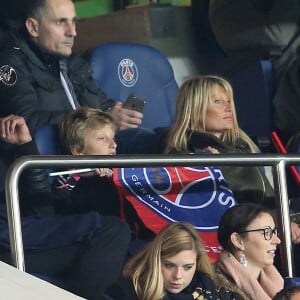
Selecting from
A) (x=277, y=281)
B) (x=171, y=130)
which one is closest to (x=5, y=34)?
(x=171, y=130)

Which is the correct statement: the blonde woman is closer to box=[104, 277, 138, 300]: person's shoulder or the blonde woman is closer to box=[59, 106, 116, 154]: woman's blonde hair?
box=[59, 106, 116, 154]: woman's blonde hair

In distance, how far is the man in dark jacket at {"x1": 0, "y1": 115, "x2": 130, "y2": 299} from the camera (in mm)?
4910

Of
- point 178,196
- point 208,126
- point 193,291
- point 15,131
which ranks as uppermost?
point 15,131

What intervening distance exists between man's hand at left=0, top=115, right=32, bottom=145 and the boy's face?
22 cm

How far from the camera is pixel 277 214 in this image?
508 centimetres

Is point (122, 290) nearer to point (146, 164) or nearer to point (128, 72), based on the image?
point (146, 164)

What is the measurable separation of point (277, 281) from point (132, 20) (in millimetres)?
2246

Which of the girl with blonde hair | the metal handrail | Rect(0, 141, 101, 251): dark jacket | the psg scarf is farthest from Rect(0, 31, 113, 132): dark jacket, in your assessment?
the girl with blonde hair

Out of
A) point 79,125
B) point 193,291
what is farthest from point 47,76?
point 193,291

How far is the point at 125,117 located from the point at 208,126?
0.37m

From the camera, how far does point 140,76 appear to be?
6410mm

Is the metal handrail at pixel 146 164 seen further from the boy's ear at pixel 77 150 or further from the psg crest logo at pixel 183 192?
the boy's ear at pixel 77 150

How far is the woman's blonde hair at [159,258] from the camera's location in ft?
15.8

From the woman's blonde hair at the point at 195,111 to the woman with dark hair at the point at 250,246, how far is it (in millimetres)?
493
